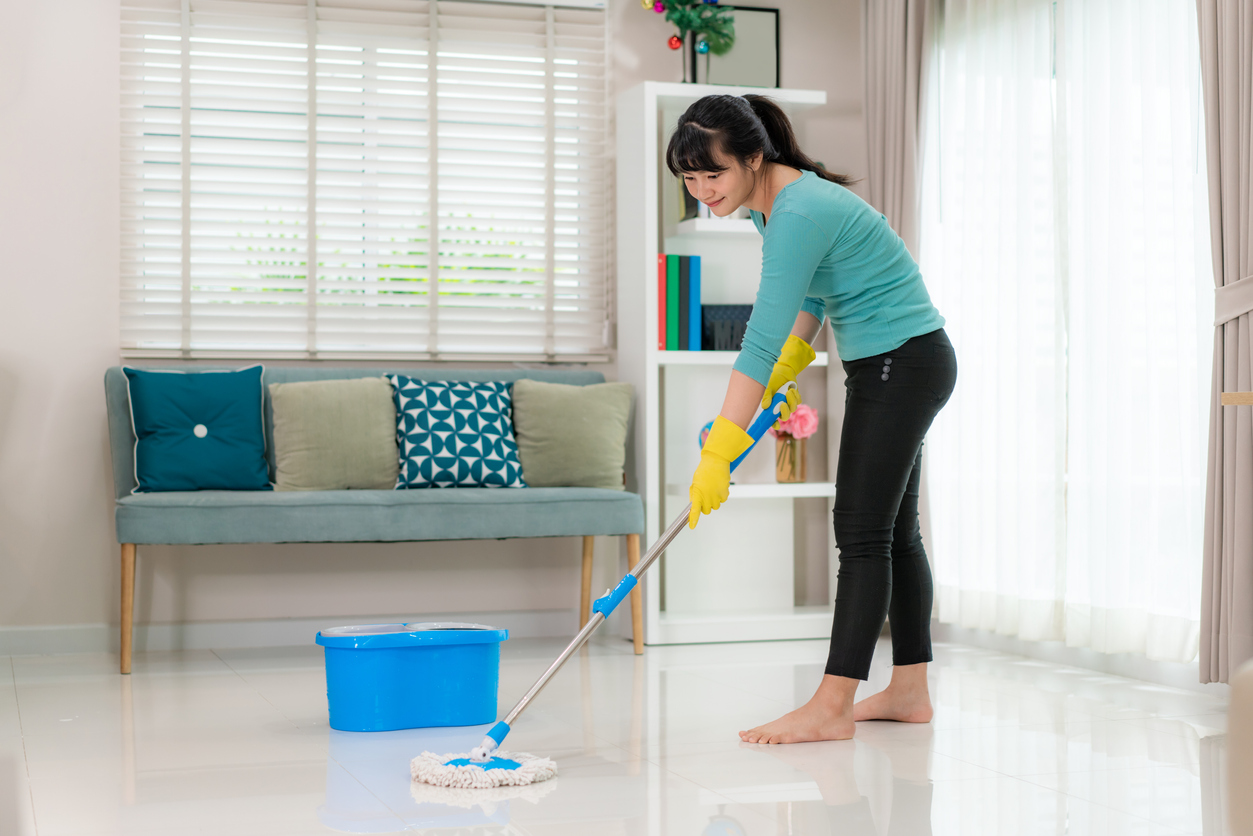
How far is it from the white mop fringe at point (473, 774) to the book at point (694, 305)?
79.8 inches

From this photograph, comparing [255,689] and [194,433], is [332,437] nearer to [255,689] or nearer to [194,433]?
[194,433]

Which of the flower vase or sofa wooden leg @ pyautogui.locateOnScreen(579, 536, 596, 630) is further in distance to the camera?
the flower vase

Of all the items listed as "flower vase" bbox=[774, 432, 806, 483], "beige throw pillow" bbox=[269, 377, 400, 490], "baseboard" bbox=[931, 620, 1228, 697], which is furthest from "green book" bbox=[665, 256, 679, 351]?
"baseboard" bbox=[931, 620, 1228, 697]

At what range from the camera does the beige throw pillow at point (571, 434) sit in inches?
144

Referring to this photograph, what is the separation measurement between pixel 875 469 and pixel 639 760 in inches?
26.2

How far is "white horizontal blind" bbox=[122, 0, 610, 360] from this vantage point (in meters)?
3.70

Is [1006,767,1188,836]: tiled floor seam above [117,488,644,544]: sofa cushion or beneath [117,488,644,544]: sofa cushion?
beneath

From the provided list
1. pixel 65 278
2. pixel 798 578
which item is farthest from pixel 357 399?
pixel 798 578

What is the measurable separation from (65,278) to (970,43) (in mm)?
2756

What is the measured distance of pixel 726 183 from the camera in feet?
7.00

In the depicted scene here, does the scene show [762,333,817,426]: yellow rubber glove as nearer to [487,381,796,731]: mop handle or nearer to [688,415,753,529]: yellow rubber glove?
[487,381,796,731]: mop handle

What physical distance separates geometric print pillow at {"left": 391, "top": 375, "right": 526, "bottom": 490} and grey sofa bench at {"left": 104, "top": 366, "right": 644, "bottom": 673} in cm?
8

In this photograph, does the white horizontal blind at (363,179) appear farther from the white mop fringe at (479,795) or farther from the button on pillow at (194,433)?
the white mop fringe at (479,795)

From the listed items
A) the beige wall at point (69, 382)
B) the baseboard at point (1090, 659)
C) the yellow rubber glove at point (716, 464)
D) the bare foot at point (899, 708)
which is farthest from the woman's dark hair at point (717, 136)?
the beige wall at point (69, 382)
